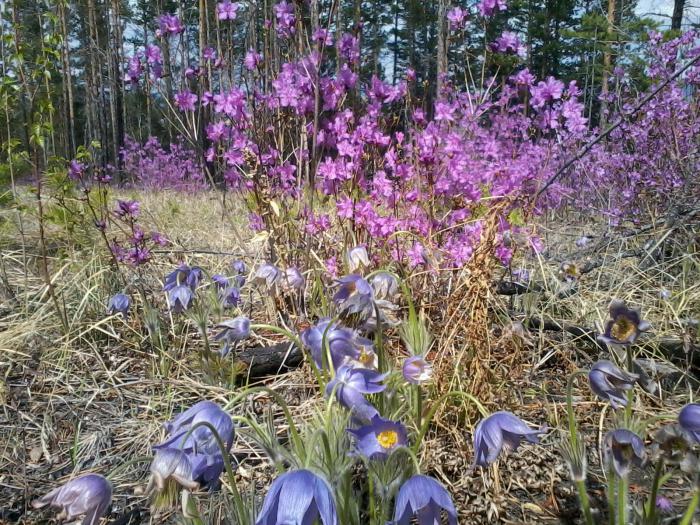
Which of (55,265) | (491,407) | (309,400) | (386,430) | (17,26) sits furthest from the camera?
(55,265)

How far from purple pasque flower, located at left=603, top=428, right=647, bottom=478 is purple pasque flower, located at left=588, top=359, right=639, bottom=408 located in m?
0.14

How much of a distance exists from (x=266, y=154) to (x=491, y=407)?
1.64m

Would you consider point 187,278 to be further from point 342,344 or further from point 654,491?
point 654,491

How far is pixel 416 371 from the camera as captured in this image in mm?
1159

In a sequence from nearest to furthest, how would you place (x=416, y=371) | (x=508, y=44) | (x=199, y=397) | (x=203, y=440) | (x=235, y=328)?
(x=203, y=440)
(x=416, y=371)
(x=235, y=328)
(x=199, y=397)
(x=508, y=44)

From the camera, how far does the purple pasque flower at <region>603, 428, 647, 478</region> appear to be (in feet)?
2.75

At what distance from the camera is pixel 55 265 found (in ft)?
11.5

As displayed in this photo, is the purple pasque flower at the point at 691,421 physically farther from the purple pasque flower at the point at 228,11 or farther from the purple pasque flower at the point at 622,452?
the purple pasque flower at the point at 228,11

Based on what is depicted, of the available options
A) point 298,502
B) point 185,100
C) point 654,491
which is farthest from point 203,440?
point 185,100

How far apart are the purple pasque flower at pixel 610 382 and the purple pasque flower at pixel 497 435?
0.51 feet

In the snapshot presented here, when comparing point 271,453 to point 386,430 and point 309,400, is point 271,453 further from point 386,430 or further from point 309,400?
point 309,400

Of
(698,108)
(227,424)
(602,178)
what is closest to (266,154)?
(227,424)

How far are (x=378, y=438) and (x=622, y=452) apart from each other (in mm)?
419

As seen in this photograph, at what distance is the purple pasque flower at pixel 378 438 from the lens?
0.94 m
